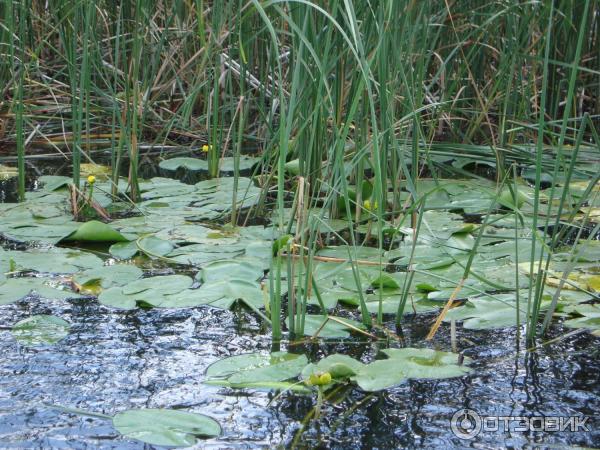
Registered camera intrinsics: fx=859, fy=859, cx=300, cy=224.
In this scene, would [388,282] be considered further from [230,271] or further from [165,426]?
[165,426]

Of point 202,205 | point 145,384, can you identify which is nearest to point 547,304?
point 145,384

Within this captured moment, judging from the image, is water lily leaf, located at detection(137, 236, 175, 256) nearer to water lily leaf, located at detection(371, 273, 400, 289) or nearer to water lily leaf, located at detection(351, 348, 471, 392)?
water lily leaf, located at detection(371, 273, 400, 289)

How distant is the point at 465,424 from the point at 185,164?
2.19 metres

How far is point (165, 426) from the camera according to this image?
1.34 m

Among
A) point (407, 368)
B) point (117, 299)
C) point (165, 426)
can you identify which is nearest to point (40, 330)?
point (117, 299)

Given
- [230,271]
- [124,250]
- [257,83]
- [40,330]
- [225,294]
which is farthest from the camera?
[257,83]

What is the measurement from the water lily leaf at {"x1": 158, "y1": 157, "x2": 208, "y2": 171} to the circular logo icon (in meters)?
2.07

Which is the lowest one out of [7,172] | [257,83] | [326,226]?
[7,172]

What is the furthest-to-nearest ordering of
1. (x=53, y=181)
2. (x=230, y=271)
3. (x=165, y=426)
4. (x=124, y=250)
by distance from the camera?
1. (x=53, y=181)
2. (x=124, y=250)
3. (x=230, y=271)
4. (x=165, y=426)

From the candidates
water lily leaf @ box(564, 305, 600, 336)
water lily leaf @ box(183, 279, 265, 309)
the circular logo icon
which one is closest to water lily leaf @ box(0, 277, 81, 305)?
water lily leaf @ box(183, 279, 265, 309)

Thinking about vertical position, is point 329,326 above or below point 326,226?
below

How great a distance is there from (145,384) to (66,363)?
19 cm

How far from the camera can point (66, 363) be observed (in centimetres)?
163

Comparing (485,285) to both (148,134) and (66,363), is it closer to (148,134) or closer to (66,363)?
(66,363)
